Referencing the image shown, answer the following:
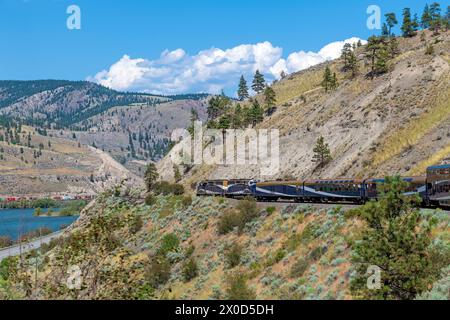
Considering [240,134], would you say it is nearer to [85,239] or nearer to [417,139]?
[417,139]

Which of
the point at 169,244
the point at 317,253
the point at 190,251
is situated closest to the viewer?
the point at 317,253

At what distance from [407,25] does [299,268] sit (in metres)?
150

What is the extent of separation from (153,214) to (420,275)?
6574cm

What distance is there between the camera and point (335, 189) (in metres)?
57.7

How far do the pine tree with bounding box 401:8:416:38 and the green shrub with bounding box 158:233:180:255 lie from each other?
131m

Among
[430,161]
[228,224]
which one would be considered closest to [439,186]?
[228,224]

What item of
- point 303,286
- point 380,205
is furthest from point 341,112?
point 380,205

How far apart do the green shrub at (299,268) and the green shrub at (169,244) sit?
22970 mm

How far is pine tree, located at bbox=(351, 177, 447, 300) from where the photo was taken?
22.7 meters

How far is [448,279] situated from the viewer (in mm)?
23375

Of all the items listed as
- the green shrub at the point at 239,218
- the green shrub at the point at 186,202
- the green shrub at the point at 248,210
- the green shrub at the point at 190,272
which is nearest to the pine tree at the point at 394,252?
the green shrub at the point at 190,272

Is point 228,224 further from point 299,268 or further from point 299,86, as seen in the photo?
point 299,86

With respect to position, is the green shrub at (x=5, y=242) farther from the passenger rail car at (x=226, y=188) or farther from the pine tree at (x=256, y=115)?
the pine tree at (x=256, y=115)

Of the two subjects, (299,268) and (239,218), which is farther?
(239,218)
